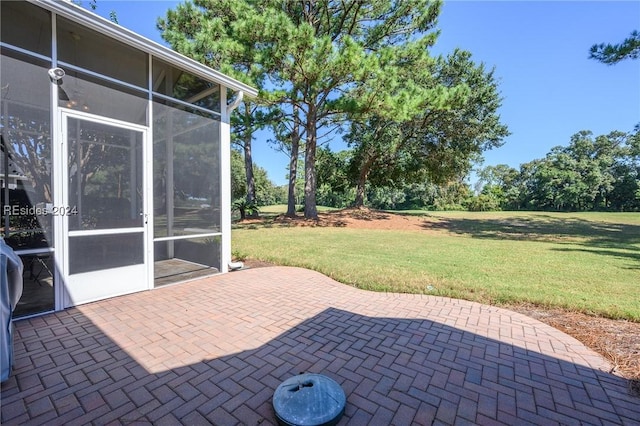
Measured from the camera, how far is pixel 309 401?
182 cm

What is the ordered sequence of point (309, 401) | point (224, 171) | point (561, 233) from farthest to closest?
point (561, 233), point (224, 171), point (309, 401)

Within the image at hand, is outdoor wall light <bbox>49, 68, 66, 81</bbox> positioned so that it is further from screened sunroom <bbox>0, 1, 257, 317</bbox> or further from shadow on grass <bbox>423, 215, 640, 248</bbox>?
shadow on grass <bbox>423, 215, 640, 248</bbox>

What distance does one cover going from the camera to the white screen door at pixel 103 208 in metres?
3.48

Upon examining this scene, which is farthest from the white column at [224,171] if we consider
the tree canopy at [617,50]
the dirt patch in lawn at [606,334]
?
the tree canopy at [617,50]

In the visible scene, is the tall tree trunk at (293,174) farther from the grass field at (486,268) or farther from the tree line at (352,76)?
the grass field at (486,268)

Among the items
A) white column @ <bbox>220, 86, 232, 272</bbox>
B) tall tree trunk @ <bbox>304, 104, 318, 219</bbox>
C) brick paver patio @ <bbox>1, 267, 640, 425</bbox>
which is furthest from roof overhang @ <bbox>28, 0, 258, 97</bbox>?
tall tree trunk @ <bbox>304, 104, 318, 219</bbox>

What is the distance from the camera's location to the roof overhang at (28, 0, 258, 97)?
317 cm

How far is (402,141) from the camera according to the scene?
17.5 metres

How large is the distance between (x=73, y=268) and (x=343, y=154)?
20562mm

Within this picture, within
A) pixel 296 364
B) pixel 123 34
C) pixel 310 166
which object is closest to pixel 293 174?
pixel 310 166

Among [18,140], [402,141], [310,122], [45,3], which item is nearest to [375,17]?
[310,122]

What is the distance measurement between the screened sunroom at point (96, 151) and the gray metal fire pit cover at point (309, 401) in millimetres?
3250

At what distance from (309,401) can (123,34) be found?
4.69 meters

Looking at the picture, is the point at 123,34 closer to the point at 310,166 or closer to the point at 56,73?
the point at 56,73
